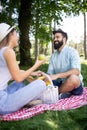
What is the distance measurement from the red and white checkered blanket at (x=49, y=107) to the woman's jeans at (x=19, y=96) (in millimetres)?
119

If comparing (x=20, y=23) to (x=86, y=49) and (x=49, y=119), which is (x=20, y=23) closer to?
(x=49, y=119)

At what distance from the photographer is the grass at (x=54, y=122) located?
5258mm

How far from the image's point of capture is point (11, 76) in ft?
19.9

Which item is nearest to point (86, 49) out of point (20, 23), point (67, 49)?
point (20, 23)

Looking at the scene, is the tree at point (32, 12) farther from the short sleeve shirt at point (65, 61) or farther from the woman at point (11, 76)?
the woman at point (11, 76)

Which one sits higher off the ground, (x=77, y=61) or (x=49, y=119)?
(x=77, y=61)

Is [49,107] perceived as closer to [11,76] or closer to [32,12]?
[11,76]

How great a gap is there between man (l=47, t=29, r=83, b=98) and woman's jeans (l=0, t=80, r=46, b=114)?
105cm

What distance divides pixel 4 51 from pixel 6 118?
1.07 metres

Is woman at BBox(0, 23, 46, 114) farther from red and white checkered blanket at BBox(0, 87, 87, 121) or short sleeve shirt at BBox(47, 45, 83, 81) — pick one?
short sleeve shirt at BBox(47, 45, 83, 81)

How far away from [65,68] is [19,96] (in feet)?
6.25

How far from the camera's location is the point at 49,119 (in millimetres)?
5703

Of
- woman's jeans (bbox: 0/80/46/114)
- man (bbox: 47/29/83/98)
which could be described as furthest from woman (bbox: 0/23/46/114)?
man (bbox: 47/29/83/98)

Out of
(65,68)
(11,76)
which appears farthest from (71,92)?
(11,76)
